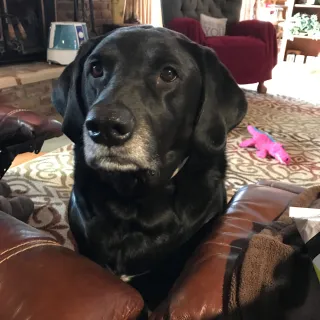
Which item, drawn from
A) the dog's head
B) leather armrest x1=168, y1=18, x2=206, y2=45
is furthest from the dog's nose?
leather armrest x1=168, y1=18, x2=206, y2=45

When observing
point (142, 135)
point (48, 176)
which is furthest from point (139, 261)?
point (48, 176)

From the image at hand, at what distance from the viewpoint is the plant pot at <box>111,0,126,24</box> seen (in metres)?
3.42

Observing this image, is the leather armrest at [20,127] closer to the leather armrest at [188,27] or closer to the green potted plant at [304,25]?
the leather armrest at [188,27]

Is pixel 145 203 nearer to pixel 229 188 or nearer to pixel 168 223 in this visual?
pixel 168 223

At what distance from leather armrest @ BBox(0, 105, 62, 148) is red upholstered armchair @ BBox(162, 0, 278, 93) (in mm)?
2019

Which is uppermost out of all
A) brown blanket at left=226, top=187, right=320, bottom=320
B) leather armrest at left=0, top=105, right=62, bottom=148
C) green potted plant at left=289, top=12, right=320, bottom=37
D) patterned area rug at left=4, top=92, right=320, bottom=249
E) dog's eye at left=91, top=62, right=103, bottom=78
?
dog's eye at left=91, top=62, right=103, bottom=78

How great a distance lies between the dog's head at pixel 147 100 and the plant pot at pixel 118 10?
2.65 metres

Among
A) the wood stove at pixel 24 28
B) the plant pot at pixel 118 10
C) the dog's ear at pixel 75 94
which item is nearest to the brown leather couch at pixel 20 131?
the dog's ear at pixel 75 94

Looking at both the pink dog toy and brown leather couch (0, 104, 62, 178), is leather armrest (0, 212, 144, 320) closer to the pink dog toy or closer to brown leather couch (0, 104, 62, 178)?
brown leather couch (0, 104, 62, 178)

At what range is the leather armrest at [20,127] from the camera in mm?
1257

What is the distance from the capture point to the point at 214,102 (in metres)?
0.95

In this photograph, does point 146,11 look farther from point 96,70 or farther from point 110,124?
point 110,124

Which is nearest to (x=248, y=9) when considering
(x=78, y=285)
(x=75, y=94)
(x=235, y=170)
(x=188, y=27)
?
(x=188, y=27)

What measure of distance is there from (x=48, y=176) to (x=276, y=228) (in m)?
1.47
